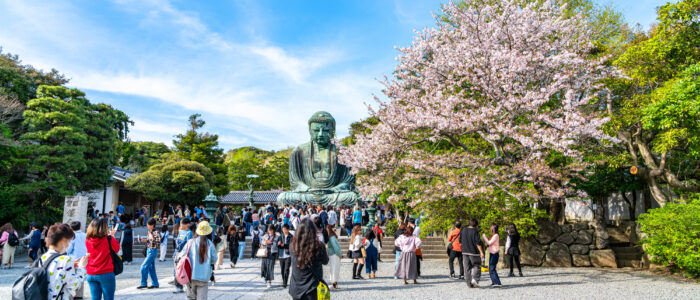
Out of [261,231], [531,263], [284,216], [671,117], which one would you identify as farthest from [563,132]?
[284,216]

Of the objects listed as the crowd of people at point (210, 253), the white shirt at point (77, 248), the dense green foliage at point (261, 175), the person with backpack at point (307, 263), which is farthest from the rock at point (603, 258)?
the dense green foliage at point (261, 175)

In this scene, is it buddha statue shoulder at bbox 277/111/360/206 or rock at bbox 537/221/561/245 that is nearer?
rock at bbox 537/221/561/245

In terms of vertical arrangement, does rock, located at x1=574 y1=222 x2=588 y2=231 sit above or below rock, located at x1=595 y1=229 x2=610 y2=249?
above

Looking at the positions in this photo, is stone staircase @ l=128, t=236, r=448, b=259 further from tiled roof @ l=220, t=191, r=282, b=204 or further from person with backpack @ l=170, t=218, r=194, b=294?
tiled roof @ l=220, t=191, r=282, b=204

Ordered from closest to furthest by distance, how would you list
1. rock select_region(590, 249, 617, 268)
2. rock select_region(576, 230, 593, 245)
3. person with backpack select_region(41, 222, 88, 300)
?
1. person with backpack select_region(41, 222, 88, 300)
2. rock select_region(590, 249, 617, 268)
3. rock select_region(576, 230, 593, 245)

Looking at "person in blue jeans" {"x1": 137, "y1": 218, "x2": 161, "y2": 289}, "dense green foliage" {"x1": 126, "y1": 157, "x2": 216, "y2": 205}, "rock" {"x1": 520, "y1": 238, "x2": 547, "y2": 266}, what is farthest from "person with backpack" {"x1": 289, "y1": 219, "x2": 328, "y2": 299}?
"dense green foliage" {"x1": 126, "y1": 157, "x2": 216, "y2": 205}

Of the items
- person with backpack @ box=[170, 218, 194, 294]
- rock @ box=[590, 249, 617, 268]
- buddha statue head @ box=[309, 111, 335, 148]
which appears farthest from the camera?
buddha statue head @ box=[309, 111, 335, 148]

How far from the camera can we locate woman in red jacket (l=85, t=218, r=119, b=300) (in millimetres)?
5094

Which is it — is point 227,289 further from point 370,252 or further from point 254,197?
point 254,197

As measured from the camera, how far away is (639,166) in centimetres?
1138

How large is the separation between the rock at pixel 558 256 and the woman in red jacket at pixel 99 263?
34.2ft

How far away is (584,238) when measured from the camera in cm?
1150

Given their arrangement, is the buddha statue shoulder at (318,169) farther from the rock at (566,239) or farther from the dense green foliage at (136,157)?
the rock at (566,239)

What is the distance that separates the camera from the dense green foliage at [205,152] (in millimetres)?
31688
